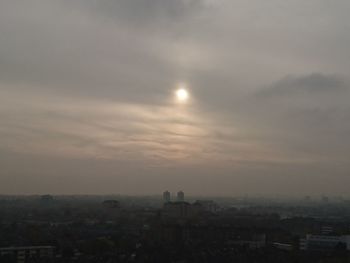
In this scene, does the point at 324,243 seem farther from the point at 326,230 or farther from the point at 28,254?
the point at 28,254

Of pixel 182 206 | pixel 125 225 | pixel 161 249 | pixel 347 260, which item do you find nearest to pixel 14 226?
pixel 125 225

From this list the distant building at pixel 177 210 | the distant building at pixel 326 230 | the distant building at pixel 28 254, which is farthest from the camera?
the distant building at pixel 177 210

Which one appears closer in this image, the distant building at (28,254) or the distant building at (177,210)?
the distant building at (28,254)

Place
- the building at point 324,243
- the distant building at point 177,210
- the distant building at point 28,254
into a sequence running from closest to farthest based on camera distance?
the distant building at point 28,254 < the building at point 324,243 < the distant building at point 177,210

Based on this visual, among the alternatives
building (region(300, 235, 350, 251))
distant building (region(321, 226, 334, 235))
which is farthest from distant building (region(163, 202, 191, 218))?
building (region(300, 235, 350, 251))

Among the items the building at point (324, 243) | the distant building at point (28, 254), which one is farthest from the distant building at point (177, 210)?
the distant building at point (28, 254)

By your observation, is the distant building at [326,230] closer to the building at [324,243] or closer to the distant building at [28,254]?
the building at [324,243]

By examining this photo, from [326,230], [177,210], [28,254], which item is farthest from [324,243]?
[177,210]
